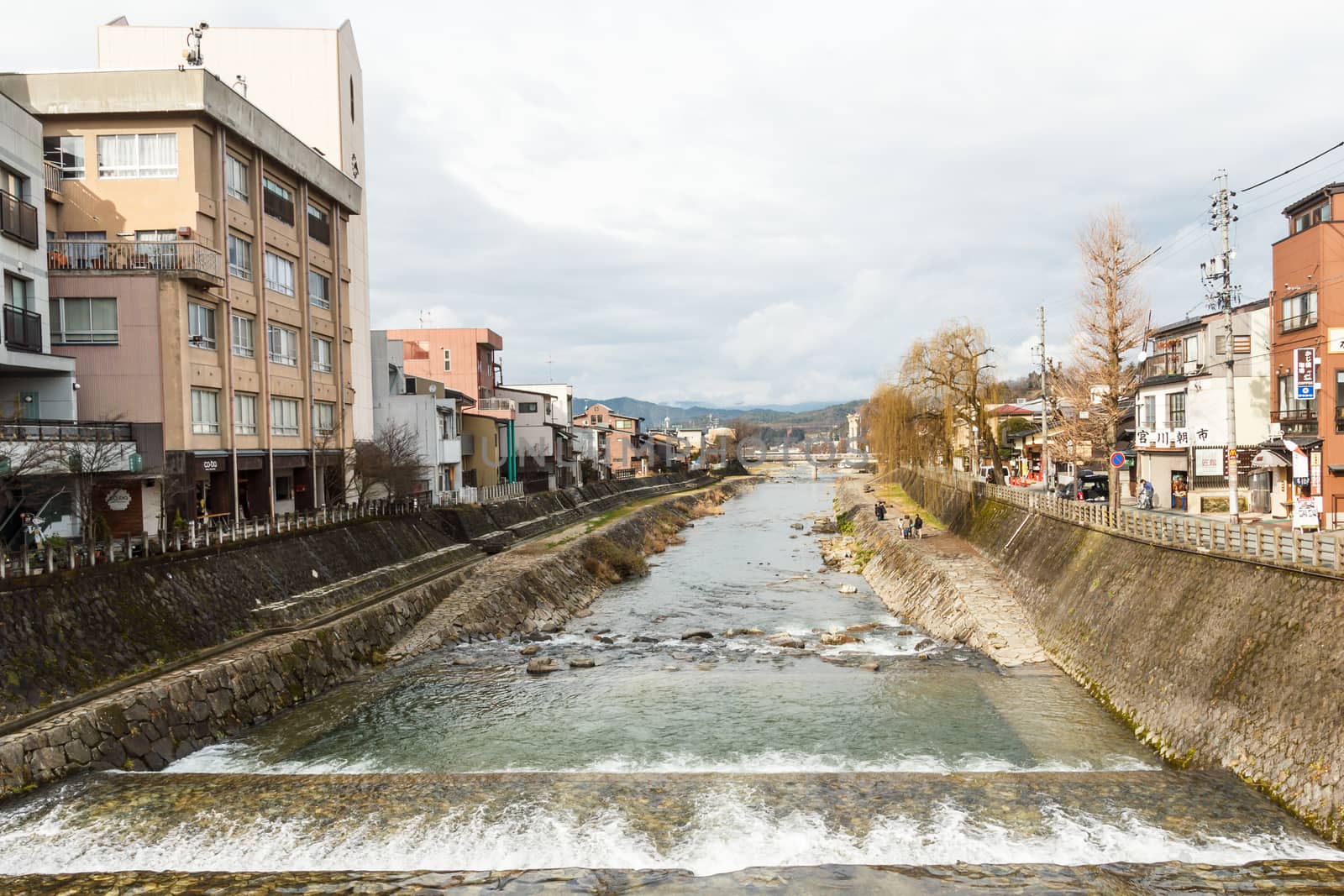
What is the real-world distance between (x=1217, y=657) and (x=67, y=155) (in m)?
37.8

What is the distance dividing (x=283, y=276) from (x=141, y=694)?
72.2 ft

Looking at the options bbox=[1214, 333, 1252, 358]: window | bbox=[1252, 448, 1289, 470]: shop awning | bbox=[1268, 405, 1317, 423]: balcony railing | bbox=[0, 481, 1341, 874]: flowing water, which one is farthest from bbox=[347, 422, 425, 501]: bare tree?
bbox=[1214, 333, 1252, 358]: window

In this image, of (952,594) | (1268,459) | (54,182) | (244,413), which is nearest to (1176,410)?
(1268,459)

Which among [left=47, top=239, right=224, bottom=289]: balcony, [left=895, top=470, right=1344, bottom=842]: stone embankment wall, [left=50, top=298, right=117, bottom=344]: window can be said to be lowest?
[left=895, top=470, right=1344, bottom=842]: stone embankment wall

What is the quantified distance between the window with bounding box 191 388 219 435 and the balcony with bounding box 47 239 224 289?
3777mm

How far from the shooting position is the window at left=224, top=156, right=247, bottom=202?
29.5 metres

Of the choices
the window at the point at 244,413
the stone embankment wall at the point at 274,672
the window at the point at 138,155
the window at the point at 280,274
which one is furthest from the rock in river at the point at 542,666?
the window at the point at 138,155

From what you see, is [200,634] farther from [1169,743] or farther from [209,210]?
[1169,743]

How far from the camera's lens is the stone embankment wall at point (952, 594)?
84.3 feet

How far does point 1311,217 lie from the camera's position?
1113 inches

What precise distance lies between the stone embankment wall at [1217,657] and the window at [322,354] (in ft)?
107

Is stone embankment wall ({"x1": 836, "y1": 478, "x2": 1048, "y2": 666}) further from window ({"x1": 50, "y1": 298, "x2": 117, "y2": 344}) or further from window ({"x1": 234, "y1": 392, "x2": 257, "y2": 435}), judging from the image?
window ({"x1": 50, "y1": 298, "x2": 117, "y2": 344})

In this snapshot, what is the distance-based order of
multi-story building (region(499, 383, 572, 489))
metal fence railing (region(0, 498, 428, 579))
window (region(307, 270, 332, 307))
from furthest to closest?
1. multi-story building (region(499, 383, 572, 489))
2. window (region(307, 270, 332, 307))
3. metal fence railing (region(0, 498, 428, 579))

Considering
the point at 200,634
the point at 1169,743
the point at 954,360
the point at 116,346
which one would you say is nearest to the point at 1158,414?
the point at 954,360
